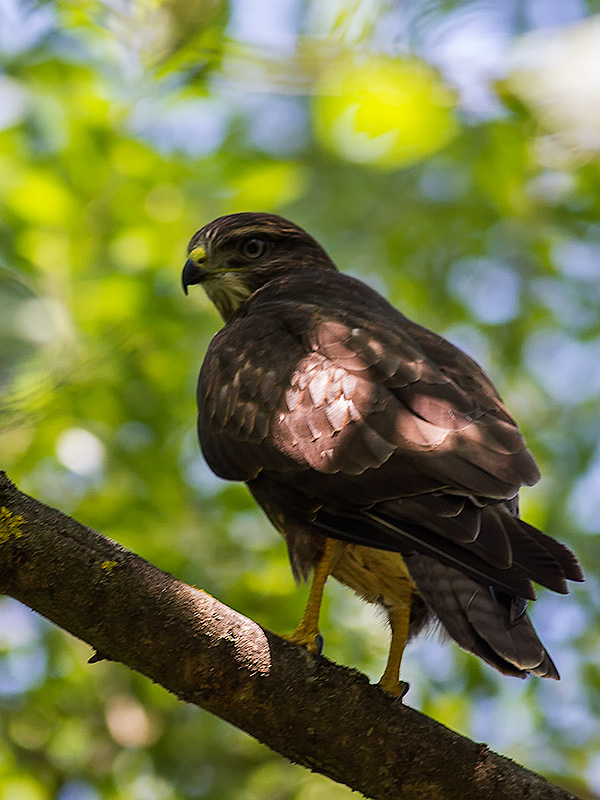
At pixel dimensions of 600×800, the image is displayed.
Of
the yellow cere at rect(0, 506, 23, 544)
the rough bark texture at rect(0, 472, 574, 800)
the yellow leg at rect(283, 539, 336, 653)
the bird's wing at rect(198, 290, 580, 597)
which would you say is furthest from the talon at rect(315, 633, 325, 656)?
the yellow cere at rect(0, 506, 23, 544)

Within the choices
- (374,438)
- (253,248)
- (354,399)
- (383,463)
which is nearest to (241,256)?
(253,248)

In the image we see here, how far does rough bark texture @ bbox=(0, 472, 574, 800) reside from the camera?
2650 millimetres

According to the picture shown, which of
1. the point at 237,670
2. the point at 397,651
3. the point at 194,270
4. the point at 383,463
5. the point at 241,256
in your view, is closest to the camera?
the point at 237,670

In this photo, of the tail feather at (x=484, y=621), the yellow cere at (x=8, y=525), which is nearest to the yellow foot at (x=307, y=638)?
the tail feather at (x=484, y=621)

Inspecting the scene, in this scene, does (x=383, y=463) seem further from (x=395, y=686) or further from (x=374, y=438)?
(x=395, y=686)

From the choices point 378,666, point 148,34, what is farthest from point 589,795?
point 148,34

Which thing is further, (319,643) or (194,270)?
(194,270)

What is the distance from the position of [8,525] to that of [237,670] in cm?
78

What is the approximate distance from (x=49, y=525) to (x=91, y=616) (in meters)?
0.28

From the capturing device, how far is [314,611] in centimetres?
335

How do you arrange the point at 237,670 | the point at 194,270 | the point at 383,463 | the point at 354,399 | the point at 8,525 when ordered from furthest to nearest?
the point at 194,270, the point at 354,399, the point at 383,463, the point at 237,670, the point at 8,525

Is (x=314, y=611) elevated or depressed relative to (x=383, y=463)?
depressed

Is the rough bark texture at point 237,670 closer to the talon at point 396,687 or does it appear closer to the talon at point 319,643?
the talon at point 319,643

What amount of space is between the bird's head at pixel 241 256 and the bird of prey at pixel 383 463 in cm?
55
